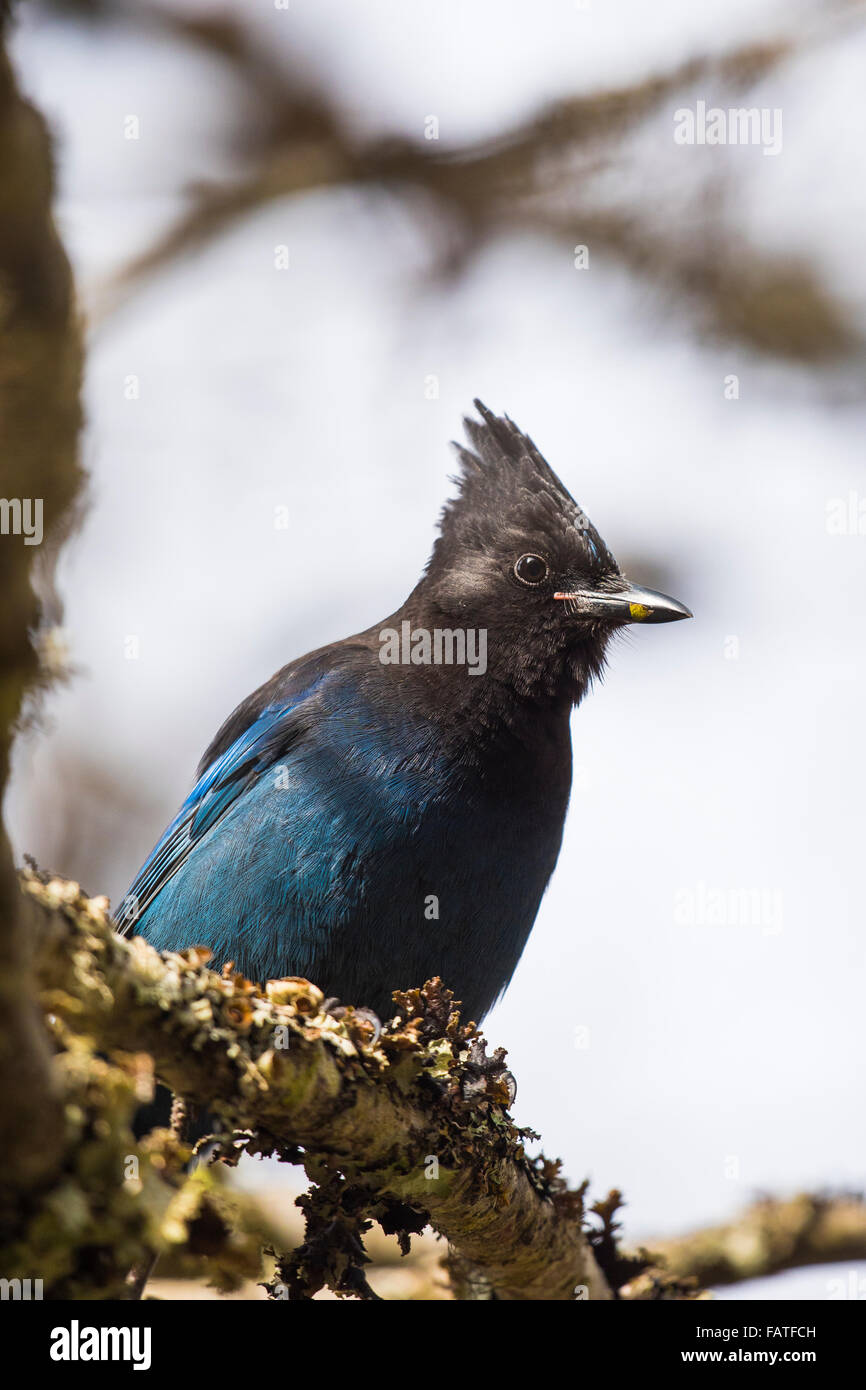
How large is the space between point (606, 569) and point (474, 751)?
1176 mm

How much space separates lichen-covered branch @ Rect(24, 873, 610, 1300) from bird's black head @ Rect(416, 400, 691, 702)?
1.97 metres

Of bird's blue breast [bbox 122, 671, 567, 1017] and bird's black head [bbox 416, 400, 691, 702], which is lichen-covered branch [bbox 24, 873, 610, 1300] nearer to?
bird's blue breast [bbox 122, 671, 567, 1017]

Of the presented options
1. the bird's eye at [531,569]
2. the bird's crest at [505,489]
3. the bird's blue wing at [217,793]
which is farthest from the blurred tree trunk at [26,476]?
the bird's crest at [505,489]

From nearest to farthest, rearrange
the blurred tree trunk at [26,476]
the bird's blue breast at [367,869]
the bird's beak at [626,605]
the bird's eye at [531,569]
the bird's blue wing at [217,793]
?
the blurred tree trunk at [26,476], the bird's blue breast at [367,869], the bird's blue wing at [217,793], the bird's beak at [626,605], the bird's eye at [531,569]

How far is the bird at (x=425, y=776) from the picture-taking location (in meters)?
4.72

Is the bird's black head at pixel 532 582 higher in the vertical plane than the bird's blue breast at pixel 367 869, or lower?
higher

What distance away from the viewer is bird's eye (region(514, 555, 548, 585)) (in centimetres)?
566

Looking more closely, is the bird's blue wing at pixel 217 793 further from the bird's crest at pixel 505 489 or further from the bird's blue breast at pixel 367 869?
the bird's crest at pixel 505 489

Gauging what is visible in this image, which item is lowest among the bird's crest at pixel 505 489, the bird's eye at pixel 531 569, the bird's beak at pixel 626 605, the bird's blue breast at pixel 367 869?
the bird's blue breast at pixel 367 869

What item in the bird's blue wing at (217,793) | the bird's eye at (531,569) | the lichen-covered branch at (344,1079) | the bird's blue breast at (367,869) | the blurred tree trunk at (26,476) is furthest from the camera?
the bird's eye at (531,569)

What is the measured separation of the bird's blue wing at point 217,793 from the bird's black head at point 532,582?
2.70 feet

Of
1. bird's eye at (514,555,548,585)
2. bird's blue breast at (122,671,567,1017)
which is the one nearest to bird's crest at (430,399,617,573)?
bird's eye at (514,555,548,585)
